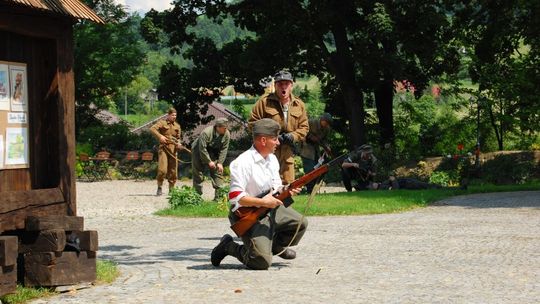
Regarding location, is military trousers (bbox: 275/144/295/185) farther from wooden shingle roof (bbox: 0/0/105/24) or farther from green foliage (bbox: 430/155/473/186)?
green foliage (bbox: 430/155/473/186)

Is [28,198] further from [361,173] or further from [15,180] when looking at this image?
[361,173]

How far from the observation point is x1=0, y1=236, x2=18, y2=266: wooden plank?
28.9 feet

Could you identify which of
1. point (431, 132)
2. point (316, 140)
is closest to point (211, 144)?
point (316, 140)

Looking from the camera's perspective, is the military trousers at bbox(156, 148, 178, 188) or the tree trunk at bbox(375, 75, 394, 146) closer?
the military trousers at bbox(156, 148, 178, 188)

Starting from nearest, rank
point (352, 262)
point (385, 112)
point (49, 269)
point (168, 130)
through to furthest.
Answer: point (49, 269) < point (352, 262) < point (168, 130) < point (385, 112)

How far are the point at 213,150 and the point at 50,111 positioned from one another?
11544 mm

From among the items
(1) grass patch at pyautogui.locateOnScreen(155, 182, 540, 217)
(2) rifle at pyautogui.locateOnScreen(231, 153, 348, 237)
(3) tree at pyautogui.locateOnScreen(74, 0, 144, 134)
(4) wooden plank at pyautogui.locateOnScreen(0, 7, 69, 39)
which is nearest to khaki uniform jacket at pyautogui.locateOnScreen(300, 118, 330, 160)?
(1) grass patch at pyautogui.locateOnScreen(155, 182, 540, 217)

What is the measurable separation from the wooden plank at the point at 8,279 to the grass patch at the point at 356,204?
964 cm

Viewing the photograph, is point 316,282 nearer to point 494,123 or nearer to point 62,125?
point 62,125

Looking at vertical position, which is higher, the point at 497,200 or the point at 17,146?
the point at 17,146

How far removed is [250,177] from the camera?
11.1 m

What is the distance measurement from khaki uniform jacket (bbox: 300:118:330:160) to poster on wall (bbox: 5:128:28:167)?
9.77 meters

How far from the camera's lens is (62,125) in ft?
33.6

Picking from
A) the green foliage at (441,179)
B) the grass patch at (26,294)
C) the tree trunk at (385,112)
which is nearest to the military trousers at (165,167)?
the green foliage at (441,179)
